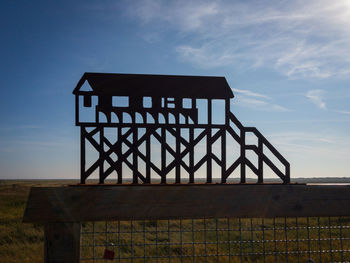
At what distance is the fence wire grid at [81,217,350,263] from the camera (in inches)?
161

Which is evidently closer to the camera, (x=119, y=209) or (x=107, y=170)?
(x=119, y=209)

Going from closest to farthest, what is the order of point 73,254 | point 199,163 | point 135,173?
point 73,254
point 135,173
point 199,163

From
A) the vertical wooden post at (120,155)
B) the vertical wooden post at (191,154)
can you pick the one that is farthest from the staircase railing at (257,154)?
the vertical wooden post at (120,155)

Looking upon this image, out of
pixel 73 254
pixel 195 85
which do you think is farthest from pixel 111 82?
pixel 73 254

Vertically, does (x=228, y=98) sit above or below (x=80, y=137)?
above

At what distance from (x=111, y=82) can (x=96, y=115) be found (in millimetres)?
630

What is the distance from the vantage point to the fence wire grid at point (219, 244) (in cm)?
409

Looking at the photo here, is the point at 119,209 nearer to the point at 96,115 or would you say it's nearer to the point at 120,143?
the point at 120,143

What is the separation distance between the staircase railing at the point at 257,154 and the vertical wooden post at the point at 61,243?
292 cm

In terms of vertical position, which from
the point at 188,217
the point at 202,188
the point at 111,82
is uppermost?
the point at 111,82

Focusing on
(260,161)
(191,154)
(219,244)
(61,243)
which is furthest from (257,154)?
(219,244)

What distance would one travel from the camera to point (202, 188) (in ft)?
14.6

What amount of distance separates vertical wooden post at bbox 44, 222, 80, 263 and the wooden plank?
0.35ft

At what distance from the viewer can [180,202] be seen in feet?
14.3
